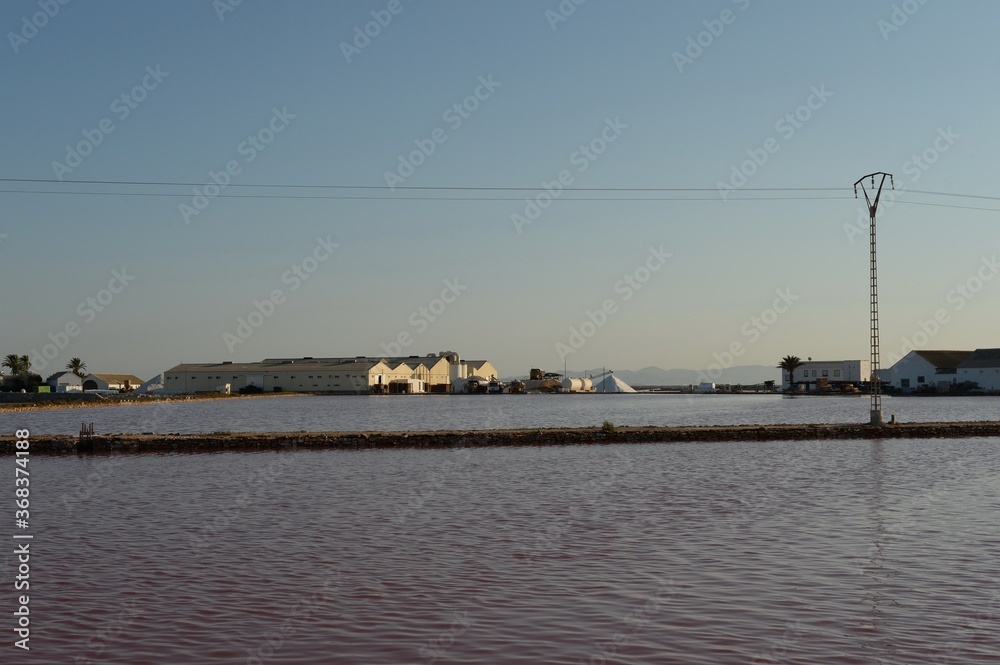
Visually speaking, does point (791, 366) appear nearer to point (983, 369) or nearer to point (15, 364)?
point (983, 369)

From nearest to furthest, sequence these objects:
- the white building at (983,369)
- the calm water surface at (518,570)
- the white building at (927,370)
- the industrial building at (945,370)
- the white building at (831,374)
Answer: the calm water surface at (518,570) → the white building at (983,369) → the industrial building at (945,370) → the white building at (927,370) → the white building at (831,374)

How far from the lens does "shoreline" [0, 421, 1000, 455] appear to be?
35.2m

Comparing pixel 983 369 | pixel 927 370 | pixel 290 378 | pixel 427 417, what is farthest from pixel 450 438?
pixel 290 378

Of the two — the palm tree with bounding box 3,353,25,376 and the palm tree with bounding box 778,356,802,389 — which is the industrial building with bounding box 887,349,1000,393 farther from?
the palm tree with bounding box 3,353,25,376

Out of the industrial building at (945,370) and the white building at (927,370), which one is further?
the white building at (927,370)

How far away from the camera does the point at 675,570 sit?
12531 mm

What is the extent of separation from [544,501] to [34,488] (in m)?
13.5

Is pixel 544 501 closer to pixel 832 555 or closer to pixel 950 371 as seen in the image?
pixel 832 555

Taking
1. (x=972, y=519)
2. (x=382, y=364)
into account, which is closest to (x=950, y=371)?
(x=382, y=364)

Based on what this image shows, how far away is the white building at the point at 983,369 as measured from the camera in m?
132

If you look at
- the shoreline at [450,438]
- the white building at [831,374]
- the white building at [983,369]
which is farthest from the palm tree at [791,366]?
the shoreline at [450,438]

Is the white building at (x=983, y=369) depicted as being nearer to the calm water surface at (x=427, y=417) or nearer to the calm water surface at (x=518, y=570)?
the calm water surface at (x=427, y=417)

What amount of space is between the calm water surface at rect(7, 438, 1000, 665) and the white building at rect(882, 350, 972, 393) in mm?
128574

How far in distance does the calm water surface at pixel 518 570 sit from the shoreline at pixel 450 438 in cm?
1144
